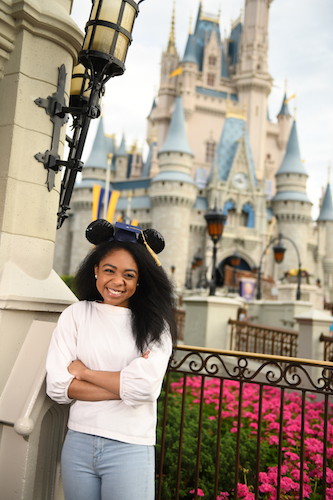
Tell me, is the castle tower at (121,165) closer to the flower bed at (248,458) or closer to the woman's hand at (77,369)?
the flower bed at (248,458)

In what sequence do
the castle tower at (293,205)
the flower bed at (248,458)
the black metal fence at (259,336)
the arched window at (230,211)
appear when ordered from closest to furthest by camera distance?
the flower bed at (248,458) < the black metal fence at (259,336) < the arched window at (230,211) < the castle tower at (293,205)

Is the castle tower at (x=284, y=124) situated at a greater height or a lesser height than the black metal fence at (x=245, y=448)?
greater

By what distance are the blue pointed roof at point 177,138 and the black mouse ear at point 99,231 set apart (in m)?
32.9

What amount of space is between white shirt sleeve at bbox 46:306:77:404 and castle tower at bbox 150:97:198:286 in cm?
2930

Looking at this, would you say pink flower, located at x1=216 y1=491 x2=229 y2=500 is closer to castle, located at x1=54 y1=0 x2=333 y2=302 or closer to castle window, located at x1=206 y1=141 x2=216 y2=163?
castle, located at x1=54 y1=0 x2=333 y2=302

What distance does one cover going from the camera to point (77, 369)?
5.86 ft

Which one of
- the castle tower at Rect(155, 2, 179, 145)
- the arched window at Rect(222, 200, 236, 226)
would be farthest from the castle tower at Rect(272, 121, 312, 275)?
the castle tower at Rect(155, 2, 179, 145)

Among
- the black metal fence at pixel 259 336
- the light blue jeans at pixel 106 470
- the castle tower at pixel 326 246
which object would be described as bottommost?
the light blue jeans at pixel 106 470

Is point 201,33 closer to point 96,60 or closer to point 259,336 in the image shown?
point 259,336

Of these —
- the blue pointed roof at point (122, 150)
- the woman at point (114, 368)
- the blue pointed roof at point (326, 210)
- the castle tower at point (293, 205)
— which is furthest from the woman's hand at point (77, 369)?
the blue pointed roof at point (326, 210)

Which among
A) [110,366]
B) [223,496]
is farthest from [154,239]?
[223,496]

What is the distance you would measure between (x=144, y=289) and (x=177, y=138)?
111 feet

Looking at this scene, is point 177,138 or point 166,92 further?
point 166,92

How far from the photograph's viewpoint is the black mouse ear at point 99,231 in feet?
6.63
